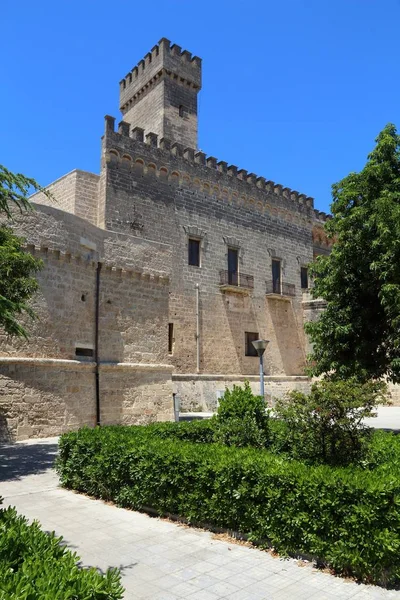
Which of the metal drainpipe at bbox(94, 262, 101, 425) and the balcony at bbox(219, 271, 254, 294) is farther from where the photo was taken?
the balcony at bbox(219, 271, 254, 294)

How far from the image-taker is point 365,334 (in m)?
12.7

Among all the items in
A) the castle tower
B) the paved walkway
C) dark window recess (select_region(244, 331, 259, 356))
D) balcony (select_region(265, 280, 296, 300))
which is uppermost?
the castle tower

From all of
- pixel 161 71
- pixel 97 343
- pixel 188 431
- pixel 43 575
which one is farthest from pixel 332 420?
pixel 161 71

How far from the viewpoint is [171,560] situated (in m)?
4.67

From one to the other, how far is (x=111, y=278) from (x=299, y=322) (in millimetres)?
15807

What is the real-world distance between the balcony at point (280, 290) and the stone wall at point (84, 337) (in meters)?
11.0

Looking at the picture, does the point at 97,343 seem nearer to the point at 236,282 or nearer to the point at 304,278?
the point at 236,282

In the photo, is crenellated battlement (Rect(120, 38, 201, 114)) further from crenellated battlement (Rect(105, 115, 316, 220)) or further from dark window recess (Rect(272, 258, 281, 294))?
dark window recess (Rect(272, 258, 281, 294))

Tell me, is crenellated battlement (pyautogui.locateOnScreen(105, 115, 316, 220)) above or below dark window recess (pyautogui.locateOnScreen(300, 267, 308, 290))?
above

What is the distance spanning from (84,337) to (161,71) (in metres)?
18.7

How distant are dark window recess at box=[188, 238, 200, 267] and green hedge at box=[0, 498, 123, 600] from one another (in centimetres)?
2089

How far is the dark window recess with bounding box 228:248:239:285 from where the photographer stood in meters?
25.6

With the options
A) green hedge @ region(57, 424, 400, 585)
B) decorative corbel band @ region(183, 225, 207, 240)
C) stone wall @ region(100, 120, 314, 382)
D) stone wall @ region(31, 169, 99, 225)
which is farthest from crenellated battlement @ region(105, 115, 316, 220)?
green hedge @ region(57, 424, 400, 585)

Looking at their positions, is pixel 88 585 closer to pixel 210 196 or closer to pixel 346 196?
pixel 346 196
